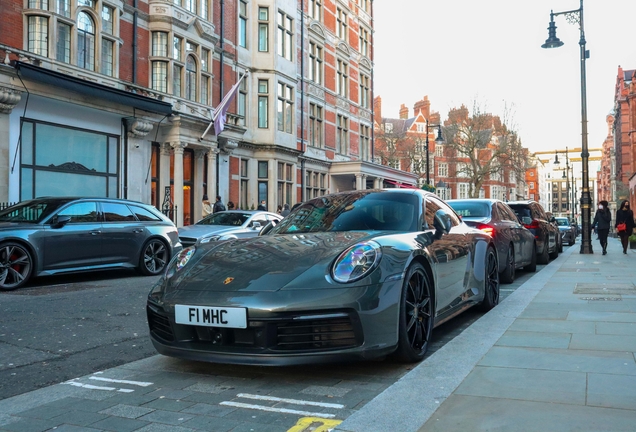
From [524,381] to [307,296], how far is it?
1.48 meters

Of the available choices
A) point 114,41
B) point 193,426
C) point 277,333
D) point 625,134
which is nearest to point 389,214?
point 277,333

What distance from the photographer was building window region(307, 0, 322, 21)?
34.2 m

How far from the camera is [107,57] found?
64.7 ft

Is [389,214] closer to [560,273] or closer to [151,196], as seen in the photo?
[560,273]

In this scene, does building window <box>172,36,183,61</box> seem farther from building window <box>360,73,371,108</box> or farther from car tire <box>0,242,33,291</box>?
building window <box>360,73,371,108</box>

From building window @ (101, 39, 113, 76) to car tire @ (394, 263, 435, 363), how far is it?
56.5ft

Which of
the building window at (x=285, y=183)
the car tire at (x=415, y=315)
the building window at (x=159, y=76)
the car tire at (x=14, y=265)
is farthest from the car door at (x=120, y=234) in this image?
the building window at (x=285, y=183)

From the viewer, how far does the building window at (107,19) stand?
19547 millimetres

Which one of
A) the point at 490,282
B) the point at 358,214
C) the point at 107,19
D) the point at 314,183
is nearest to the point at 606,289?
the point at 490,282

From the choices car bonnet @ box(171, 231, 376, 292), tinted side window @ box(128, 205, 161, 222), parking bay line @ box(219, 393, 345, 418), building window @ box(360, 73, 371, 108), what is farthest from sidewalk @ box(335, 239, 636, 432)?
building window @ box(360, 73, 371, 108)

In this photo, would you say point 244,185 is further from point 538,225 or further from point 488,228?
point 488,228

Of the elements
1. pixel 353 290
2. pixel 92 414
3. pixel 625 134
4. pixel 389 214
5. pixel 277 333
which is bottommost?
pixel 92 414

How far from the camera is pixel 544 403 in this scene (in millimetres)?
3408

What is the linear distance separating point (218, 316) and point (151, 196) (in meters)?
19.0
